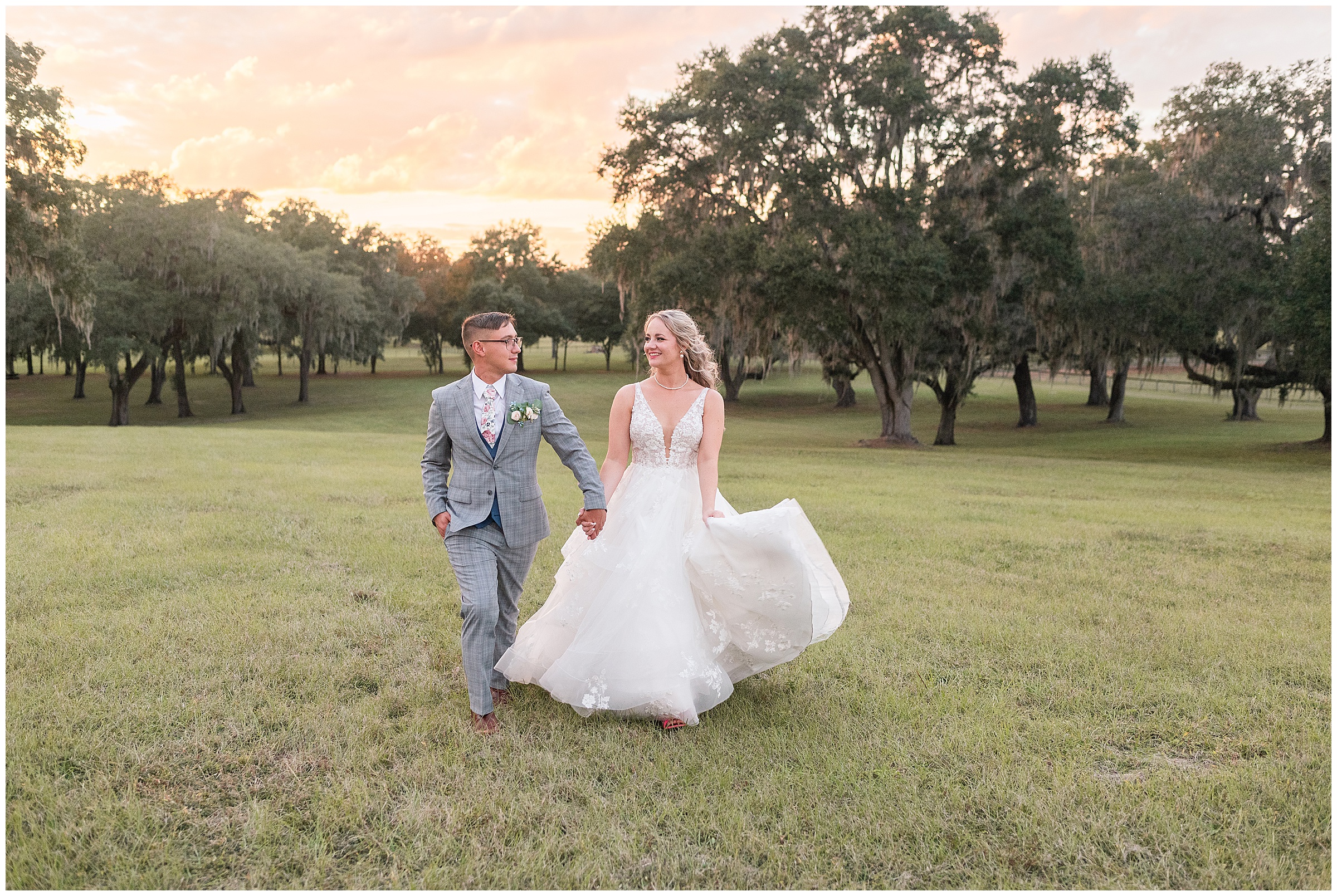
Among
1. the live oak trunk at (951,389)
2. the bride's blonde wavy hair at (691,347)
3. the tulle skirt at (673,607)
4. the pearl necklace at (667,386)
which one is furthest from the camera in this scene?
the live oak trunk at (951,389)

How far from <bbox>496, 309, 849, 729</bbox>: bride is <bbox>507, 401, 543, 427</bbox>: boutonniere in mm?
451

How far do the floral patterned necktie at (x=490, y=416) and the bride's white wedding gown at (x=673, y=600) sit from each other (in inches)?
27.3

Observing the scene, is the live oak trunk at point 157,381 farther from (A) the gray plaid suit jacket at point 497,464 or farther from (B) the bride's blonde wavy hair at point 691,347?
(B) the bride's blonde wavy hair at point 691,347

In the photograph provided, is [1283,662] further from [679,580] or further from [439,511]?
[439,511]

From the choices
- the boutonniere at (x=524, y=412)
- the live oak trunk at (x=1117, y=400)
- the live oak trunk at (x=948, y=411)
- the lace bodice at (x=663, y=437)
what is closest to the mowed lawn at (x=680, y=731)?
the lace bodice at (x=663, y=437)

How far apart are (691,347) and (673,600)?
53.4 inches

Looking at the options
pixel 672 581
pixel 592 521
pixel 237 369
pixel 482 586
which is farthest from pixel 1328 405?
pixel 237 369

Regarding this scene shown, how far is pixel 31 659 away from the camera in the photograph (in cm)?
525

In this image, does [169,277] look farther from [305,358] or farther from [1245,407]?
[1245,407]

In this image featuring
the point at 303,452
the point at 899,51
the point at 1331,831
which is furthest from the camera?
the point at 899,51

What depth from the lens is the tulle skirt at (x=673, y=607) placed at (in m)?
4.39

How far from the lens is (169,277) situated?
3203 centimetres

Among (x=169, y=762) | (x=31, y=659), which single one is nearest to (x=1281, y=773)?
(x=169, y=762)

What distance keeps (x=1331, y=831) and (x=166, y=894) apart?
4330 millimetres
